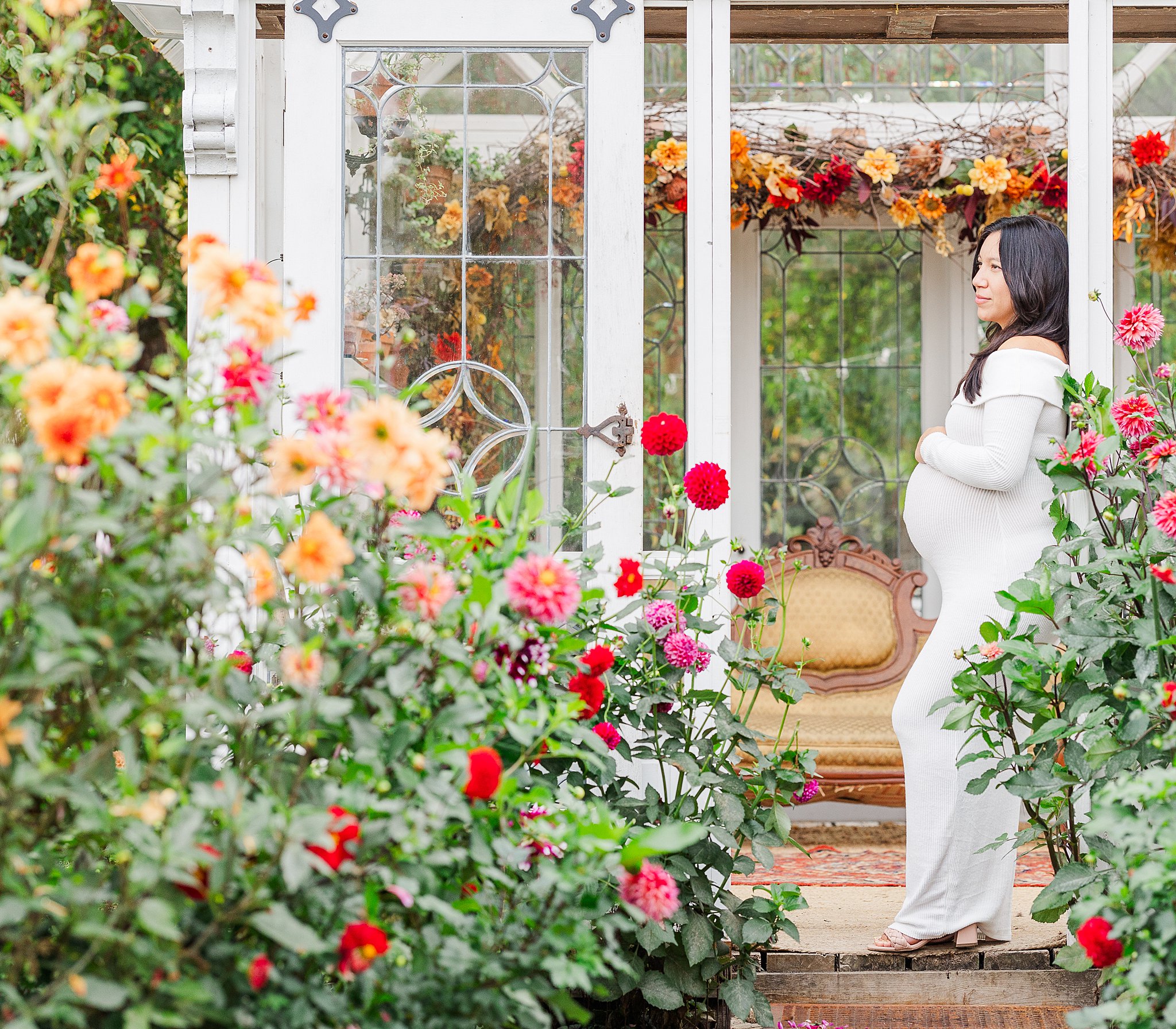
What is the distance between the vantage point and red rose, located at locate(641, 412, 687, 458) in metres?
2.20

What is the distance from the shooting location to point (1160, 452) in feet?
→ 7.36

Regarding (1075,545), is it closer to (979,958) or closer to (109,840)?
(979,958)

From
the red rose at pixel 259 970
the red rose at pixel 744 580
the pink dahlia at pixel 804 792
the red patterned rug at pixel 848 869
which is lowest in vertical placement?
the red patterned rug at pixel 848 869

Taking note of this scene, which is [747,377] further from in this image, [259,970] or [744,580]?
[259,970]

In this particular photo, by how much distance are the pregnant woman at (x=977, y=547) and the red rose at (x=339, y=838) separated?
62.7 inches

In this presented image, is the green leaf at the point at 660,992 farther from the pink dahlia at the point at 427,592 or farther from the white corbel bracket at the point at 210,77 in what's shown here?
the white corbel bracket at the point at 210,77

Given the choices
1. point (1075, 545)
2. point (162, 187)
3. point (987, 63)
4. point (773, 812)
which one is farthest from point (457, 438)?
point (987, 63)

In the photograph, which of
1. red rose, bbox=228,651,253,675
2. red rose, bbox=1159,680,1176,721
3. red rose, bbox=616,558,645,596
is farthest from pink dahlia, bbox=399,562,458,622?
red rose, bbox=1159,680,1176,721

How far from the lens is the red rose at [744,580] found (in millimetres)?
2191

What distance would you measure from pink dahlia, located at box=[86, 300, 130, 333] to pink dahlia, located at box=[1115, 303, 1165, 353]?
181cm

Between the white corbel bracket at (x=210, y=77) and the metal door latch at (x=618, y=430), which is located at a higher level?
the white corbel bracket at (x=210, y=77)

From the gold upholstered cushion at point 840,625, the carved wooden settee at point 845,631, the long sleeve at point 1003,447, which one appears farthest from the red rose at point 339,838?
the gold upholstered cushion at point 840,625

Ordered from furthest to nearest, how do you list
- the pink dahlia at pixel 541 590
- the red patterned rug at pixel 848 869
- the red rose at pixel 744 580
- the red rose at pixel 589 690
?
1. the red patterned rug at pixel 848 869
2. the red rose at pixel 744 580
3. the red rose at pixel 589 690
4. the pink dahlia at pixel 541 590

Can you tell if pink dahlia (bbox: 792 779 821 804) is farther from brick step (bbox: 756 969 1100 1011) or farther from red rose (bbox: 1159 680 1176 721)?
red rose (bbox: 1159 680 1176 721)
